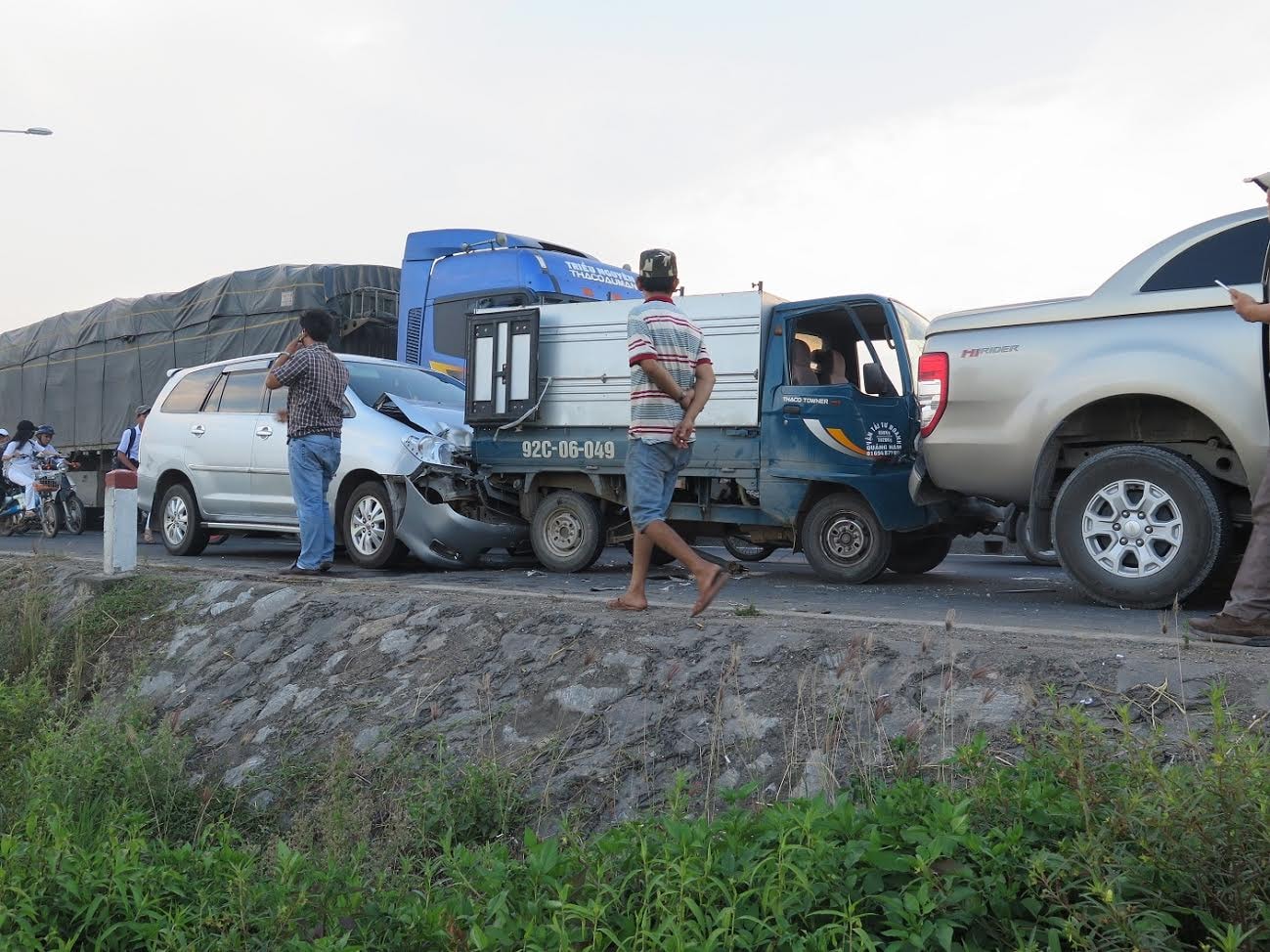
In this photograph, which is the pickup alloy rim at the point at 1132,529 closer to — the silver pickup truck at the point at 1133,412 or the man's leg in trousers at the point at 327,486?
the silver pickup truck at the point at 1133,412

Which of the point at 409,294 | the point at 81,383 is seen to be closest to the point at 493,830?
the point at 409,294

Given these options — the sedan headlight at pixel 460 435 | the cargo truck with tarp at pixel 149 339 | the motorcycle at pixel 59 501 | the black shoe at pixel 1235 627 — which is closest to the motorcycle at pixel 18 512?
the motorcycle at pixel 59 501

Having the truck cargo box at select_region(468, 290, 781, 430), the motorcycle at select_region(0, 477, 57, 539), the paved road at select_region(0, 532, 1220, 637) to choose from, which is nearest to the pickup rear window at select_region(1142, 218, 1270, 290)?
the paved road at select_region(0, 532, 1220, 637)

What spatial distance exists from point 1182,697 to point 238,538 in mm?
12875

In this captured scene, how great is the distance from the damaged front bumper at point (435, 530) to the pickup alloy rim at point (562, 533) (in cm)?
52

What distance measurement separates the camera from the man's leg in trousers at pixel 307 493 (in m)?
8.51

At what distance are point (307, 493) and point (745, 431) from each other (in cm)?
343

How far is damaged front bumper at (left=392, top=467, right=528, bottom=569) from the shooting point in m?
9.46

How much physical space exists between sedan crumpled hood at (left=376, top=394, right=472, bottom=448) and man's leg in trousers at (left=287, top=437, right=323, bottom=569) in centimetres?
167

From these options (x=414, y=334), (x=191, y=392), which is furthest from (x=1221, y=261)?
(x=414, y=334)

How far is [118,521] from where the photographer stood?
845cm

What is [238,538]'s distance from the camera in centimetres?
1463

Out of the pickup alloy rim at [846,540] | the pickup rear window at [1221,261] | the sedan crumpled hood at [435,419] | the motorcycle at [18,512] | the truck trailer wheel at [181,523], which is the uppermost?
the pickup rear window at [1221,261]

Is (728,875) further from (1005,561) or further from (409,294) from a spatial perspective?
(409,294)
